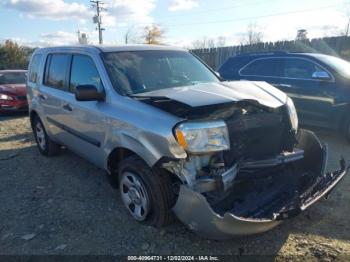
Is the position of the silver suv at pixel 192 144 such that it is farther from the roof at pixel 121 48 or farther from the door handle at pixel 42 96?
the door handle at pixel 42 96

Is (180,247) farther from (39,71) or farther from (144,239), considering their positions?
(39,71)

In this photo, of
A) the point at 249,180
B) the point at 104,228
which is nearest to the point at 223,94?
the point at 249,180

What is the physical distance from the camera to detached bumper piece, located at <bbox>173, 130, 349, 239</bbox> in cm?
259

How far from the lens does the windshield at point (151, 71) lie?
3723mm

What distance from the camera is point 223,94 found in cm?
325

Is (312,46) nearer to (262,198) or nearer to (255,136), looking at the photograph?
(255,136)

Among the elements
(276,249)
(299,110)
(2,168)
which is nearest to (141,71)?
(276,249)

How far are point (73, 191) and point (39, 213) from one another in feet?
2.05

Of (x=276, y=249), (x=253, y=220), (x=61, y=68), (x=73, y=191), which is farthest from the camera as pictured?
(x=61, y=68)

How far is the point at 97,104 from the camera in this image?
148 inches

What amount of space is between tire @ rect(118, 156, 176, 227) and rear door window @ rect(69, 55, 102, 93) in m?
1.08

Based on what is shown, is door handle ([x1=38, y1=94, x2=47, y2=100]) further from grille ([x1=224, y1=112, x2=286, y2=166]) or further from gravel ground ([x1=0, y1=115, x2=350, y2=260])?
grille ([x1=224, y1=112, x2=286, y2=166])

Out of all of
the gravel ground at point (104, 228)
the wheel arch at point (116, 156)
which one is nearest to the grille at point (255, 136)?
the gravel ground at point (104, 228)

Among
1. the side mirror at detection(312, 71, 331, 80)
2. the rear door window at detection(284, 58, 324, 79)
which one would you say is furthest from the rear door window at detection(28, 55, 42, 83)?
the side mirror at detection(312, 71, 331, 80)
